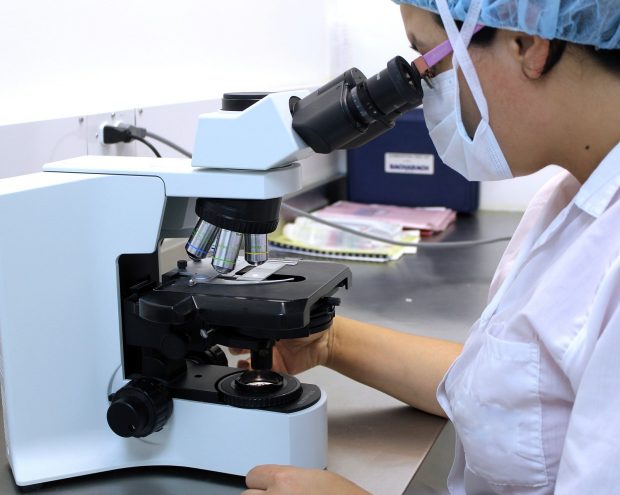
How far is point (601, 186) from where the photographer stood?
0.85 metres

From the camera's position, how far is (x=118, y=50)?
1.69 meters

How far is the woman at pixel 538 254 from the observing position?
2.51 feet

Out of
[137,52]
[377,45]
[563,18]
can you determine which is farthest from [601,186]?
[377,45]

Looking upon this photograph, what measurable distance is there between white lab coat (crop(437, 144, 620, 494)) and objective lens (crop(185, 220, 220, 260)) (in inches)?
12.7

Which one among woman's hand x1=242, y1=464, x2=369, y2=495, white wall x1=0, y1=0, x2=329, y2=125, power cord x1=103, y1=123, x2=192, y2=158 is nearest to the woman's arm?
woman's hand x1=242, y1=464, x2=369, y2=495

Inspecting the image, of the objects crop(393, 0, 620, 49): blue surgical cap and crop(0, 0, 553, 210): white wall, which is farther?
crop(0, 0, 553, 210): white wall

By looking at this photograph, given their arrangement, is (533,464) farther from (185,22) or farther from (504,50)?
(185,22)

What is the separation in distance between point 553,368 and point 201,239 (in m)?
0.40

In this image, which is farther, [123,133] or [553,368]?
[123,133]

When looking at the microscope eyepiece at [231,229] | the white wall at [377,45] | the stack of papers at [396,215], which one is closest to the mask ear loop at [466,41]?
the microscope eyepiece at [231,229]

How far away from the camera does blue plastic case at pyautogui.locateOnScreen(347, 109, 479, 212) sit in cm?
243

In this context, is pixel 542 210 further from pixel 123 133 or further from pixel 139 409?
pixel 123 133

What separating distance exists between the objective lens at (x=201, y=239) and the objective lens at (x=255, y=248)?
4cm

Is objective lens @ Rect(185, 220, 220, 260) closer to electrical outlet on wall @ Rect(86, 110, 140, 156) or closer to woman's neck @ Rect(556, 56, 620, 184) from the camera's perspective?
woman's neck @ Rect(556, 56, 620, 184)
